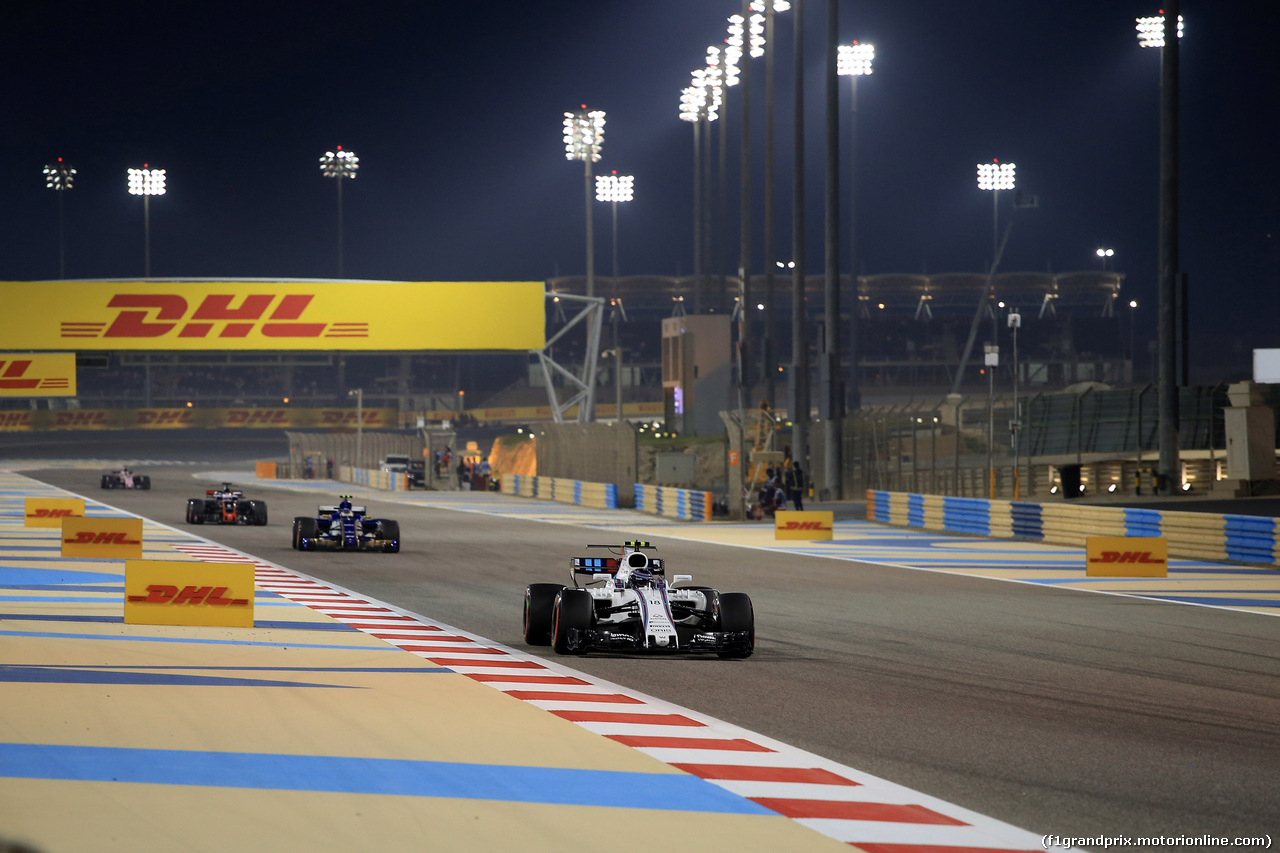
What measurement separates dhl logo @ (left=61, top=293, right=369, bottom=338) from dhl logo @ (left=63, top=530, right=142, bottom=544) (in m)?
21.2

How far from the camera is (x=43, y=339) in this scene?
140 feet

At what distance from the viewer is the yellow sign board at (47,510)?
100 ft

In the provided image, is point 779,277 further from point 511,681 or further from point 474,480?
point 511,681

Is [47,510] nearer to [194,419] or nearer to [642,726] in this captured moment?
[642,726]

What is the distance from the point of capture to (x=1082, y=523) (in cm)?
2562

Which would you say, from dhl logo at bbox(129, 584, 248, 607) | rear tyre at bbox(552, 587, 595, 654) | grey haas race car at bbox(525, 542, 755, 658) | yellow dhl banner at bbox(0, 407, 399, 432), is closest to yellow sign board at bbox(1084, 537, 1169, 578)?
grey haas race car at bbox(525, 542, 755, 658)

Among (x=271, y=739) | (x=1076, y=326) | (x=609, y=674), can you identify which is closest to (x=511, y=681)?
(x=609, y=674)

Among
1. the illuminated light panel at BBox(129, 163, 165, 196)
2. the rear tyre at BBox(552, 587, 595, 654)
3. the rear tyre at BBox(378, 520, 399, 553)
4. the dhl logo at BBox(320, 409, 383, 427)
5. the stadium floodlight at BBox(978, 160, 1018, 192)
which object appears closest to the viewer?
the rear tyre at BBox(552, 587, 595, 654)

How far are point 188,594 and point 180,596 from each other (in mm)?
78

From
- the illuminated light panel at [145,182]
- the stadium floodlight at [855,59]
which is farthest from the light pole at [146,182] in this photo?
the stadium floodlight at [855,59]

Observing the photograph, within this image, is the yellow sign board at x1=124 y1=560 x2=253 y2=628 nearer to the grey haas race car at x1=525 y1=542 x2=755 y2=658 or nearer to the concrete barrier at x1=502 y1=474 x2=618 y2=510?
the grey haas race car at x1=525 y1=542 x2=755 y2=658

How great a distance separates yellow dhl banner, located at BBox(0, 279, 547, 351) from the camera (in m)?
43.0

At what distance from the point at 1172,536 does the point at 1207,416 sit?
43.2 ft

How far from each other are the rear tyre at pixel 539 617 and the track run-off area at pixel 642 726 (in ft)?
0.61
